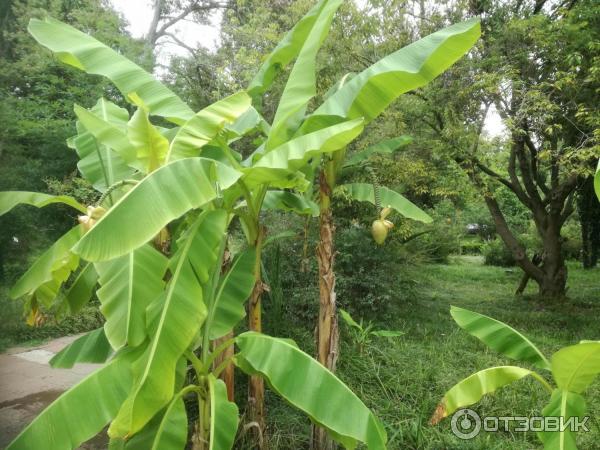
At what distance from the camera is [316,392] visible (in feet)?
6.20

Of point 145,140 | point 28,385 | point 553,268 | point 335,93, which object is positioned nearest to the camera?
point 145,140

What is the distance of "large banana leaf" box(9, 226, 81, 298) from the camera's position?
2.34 m

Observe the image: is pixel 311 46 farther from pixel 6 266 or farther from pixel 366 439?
pixel 6 266

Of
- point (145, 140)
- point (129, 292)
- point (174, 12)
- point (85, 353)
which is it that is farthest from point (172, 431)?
point (174, 12)

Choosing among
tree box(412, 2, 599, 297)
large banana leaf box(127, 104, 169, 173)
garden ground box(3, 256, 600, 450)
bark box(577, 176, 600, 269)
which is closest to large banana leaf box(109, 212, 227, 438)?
large banana leaf box(127, 104, 169, 173)

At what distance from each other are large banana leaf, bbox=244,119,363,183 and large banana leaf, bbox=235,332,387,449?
822 millimetres

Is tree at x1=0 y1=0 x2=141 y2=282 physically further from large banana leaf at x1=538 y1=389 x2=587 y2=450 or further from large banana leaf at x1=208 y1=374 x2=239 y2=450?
large banana leaf at x1=538 y1=389 x2=587 y2=450

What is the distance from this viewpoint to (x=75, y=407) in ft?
5.78

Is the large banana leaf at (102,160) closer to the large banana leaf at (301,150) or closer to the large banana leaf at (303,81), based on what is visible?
the large banana leaf at (303,81)

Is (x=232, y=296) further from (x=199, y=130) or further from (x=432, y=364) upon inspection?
(x=432, y=364)

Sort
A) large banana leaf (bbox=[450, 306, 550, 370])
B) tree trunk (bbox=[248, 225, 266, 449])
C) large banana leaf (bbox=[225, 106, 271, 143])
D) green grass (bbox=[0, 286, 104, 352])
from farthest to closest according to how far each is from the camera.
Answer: green grass (bbox=[0, 286, 104, 352]) → tree trunk (bbox=[248, 225, 266, 449]) → large banana leaf (bbox=[225, 106, 271, 143]) → large banana leaf (bbox=[450, 306, 550, 370])

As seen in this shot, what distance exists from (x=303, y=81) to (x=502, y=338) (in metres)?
1.88

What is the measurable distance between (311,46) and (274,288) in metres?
2.60

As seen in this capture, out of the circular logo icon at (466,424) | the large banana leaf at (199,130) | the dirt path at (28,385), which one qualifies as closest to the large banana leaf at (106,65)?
the large banana leaf at (199,130)
